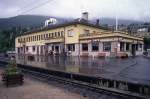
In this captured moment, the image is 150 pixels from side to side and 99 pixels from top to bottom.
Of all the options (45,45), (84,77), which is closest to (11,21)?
(45,45)

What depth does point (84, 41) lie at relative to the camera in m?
40.8

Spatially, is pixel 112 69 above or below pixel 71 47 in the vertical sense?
below

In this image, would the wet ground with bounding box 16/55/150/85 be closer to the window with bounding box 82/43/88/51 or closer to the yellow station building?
the yellow station building

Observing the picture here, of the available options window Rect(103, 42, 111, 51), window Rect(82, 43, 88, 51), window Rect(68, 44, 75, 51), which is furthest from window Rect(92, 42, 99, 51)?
window Rect(68, 44, 75, 51)

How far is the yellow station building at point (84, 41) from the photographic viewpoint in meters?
36.1

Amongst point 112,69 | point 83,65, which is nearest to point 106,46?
point 83,65

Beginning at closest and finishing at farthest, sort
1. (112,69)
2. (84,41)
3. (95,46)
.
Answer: (112,69)
(95,46)
(84,41)

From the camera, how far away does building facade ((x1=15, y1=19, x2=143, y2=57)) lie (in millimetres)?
36031

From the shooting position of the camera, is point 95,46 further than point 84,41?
No

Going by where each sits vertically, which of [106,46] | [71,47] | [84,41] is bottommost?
[71,47]

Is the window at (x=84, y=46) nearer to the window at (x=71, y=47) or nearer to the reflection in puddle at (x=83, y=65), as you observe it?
the window at (x=71, y=47)

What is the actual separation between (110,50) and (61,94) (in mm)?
24785

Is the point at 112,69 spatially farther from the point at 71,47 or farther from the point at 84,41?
the point at 71,47

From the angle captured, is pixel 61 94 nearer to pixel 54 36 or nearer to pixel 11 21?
pixel 54 36
